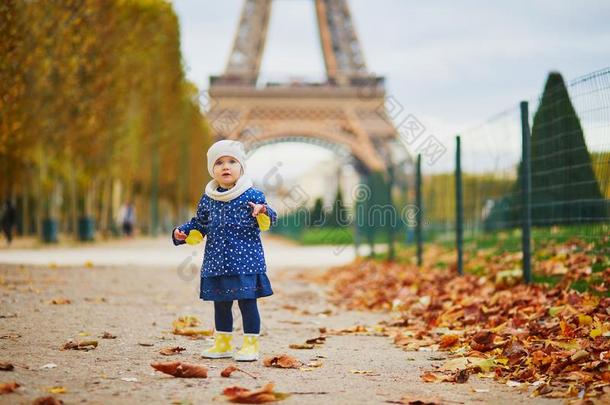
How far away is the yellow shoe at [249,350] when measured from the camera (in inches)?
188

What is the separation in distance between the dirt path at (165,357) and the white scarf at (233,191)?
0.91 m

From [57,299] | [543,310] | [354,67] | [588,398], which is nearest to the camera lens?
[588,398]

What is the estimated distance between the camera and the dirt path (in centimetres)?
379

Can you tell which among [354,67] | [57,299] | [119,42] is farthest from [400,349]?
[354,67]

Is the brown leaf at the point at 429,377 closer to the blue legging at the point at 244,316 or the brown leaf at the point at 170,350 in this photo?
the blue legging at the point at 244,316

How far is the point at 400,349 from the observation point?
552cm

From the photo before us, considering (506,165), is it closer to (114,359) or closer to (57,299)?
(57,299)

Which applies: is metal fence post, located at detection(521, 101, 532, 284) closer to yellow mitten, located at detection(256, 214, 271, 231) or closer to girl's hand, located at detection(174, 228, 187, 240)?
yellow mitten, located at detection(256, 214, 271, 231)

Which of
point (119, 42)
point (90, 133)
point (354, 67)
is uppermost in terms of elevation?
point (354, 67)

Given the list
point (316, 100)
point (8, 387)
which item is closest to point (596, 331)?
point (8, 387)

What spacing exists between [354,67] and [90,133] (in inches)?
922

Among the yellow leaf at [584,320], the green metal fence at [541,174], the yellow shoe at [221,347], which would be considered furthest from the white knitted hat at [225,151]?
the green metal fence at [541,174]

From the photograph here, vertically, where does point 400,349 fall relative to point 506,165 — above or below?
below

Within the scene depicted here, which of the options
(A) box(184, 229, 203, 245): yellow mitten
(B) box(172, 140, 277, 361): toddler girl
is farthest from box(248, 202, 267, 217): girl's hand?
(A) box(184, 229, 203, 245): yellow mitten
